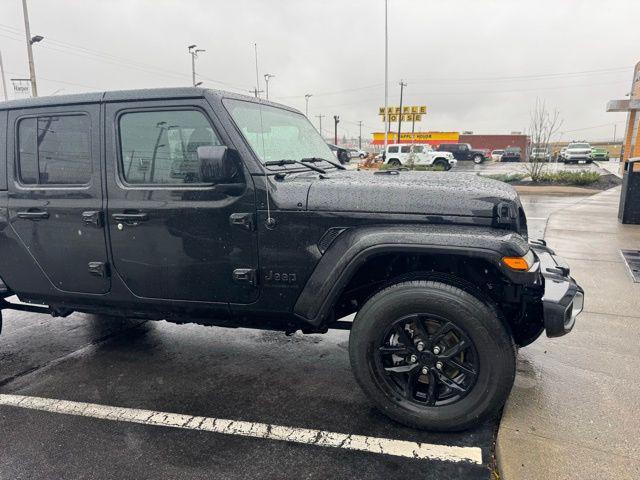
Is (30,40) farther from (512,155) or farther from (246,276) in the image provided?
(512,155)

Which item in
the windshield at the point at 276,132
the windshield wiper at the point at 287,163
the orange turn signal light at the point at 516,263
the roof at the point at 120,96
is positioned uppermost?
the roof at the point at 120,96

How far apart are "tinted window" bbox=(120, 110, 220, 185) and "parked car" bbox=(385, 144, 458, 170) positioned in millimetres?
27711

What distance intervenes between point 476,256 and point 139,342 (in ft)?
10.0

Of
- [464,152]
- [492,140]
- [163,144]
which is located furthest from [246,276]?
[492,140]

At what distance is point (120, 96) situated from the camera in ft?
9.91

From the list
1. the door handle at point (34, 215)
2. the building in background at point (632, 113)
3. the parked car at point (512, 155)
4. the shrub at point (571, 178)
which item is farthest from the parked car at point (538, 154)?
the parked car at point (512, 155)

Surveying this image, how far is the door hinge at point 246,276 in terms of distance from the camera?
2837 mm

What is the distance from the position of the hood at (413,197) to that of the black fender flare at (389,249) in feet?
0.33

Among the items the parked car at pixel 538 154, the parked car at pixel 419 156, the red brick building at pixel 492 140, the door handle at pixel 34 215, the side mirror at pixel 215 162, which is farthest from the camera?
the red brick building at pixel 492 140

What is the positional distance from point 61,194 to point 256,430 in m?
2.02

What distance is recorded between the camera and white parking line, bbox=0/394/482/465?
8.18 feet

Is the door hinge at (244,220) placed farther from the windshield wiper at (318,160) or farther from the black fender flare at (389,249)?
the windshield wiper at (318,160)

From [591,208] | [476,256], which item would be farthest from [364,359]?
[591,208]

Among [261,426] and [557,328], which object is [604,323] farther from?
[261,426]
